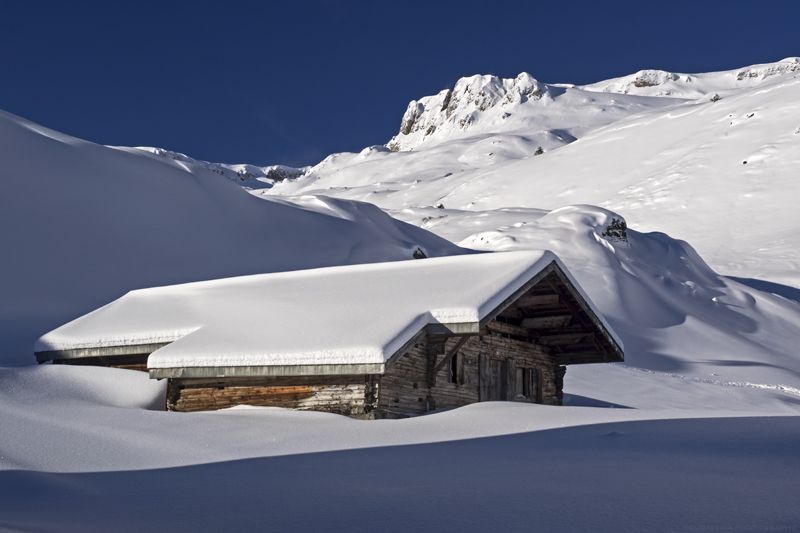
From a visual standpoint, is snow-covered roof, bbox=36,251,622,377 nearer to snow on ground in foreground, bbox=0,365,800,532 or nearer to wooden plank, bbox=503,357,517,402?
snow on ground in foreground, bbox=0,365,800,532

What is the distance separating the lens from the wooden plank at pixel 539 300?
45.2 feet

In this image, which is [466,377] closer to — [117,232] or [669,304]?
[117,232]

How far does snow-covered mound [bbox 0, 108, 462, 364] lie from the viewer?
20609 millimetres

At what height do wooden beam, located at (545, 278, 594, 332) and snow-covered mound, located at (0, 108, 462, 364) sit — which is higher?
snow-covered mound, located at (0, 108, 462, 364)

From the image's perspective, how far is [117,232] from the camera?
2378 centimetres

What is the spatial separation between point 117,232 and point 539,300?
1548cm

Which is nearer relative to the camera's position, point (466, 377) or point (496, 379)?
point (466, 377)

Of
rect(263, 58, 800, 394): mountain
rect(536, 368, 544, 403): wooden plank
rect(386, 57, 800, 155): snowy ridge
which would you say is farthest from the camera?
rect(386, 57, 800, 155): snowy ridge

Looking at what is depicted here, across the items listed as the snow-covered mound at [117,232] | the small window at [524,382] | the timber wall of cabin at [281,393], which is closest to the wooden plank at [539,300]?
the small window at [524,382]

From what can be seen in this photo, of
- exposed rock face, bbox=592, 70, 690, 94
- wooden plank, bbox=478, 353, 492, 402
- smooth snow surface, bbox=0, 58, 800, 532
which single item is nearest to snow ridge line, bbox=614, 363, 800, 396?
smooth snow surface, bbox=0, 58, 800, 532

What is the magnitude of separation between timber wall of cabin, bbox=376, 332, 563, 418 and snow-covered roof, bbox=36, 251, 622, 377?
98 cm

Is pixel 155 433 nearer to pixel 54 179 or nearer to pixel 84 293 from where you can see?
pixel 84 293

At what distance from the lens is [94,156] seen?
26016mm

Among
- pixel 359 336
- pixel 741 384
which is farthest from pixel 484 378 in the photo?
pixel 741 384
